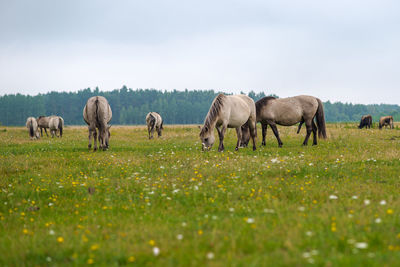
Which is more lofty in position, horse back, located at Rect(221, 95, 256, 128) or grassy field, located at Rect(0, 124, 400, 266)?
horse back, located at Rect(221, 95, 256, 128)

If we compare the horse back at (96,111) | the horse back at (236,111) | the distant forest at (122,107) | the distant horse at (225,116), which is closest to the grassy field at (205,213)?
the distant horse at (225,116)

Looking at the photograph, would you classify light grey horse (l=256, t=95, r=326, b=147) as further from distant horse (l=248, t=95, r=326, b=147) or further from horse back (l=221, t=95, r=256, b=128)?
horse back (l=221, t=95, r=256, b=128)

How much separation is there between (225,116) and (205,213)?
9024 mm

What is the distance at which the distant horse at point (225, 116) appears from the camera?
47.8ft

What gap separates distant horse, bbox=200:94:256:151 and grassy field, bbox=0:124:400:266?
10.4 ft

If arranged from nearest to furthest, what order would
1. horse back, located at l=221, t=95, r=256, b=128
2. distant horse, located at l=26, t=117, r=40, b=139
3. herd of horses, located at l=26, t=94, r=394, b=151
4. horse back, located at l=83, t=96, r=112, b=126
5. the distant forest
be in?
horse back, located at l=221, t=95, r=256, b=128 < herd of horses, located at l=26, t=94, r=394, b=151 < horse back, located at l=83, t=96, r=112, b=126 < distant horse, located at l=26, t=117, r=40, b=139 < the distant forest

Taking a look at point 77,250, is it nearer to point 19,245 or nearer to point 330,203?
point 19,245

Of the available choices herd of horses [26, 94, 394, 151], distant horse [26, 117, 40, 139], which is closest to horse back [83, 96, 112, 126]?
herd of horses [26, 94, 394, 151]

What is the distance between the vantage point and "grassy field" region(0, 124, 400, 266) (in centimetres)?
433

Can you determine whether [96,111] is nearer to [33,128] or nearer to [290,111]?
[290,111]

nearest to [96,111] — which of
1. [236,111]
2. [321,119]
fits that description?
[236,111]

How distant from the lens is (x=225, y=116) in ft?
49.3

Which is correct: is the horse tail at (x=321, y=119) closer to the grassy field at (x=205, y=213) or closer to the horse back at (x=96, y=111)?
the grassy field at (x=205, y=213)

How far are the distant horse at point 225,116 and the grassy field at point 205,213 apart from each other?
3.17 m
